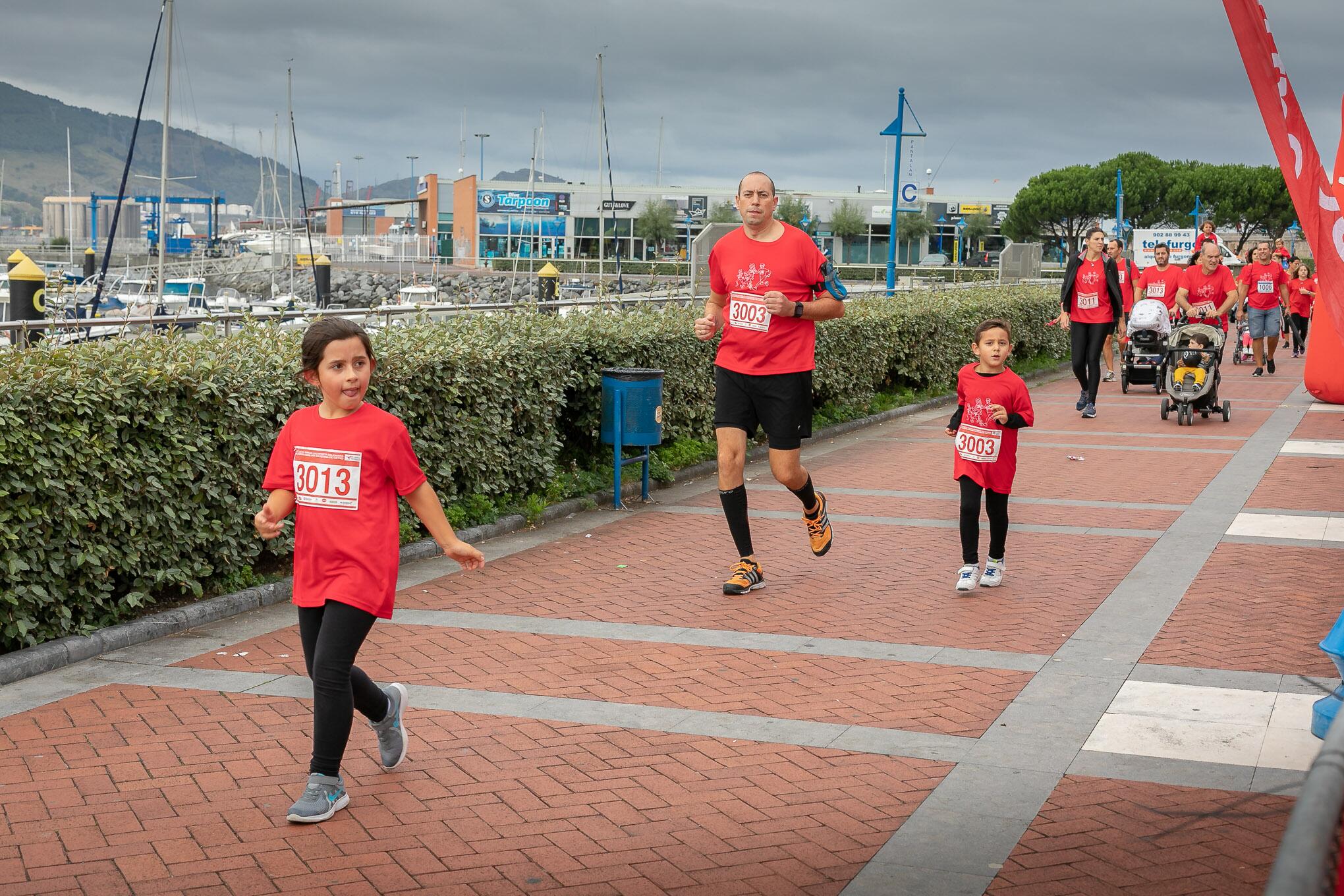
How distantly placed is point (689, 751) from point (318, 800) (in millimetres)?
1359

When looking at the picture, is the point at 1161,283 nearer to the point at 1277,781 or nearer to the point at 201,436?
the point at 201,436

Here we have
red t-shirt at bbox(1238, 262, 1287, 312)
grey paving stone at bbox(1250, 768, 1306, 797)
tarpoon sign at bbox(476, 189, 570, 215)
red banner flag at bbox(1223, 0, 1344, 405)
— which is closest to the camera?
red banner flag at bbox(1223, 0, 1344, 405)

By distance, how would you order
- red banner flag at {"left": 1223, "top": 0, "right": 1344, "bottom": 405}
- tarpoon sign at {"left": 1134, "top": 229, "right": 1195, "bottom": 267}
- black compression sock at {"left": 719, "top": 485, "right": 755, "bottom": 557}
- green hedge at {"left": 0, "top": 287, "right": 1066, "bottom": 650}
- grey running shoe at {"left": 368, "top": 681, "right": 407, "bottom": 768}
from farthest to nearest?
tarpoon sign at {"left": 1134, "top": 229, "right": 1195, "bottom": 267}, black compression sock at {"left": 719, "top": 485, "right": 755, "bottom": 557}, green hedge at {"left": 0, "top": 287, "right": 1066, "bottom": 650}, grey running shoe at {"left": 368, "top": 681, "right": 407, "bottom": 768}, red banner flag at {"left": 1223, "top": 0, "right": 1344, "bottom": 405}

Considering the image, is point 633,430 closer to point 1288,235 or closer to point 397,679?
point 397,679

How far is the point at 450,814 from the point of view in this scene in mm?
4531

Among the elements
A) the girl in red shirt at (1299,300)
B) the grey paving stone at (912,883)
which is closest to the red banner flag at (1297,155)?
the grey paving stone at (912,883)

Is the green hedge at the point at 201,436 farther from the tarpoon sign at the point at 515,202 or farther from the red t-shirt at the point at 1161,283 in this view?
the tarpoon sign at the point at 515,202

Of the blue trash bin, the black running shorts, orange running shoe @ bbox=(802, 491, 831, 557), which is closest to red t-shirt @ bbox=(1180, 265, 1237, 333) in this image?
the blue trash bin

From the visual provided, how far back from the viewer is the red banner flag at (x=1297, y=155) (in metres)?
2.85

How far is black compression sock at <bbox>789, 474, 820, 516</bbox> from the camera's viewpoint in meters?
7.93

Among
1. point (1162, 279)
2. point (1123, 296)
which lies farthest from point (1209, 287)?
point (1123, 296)

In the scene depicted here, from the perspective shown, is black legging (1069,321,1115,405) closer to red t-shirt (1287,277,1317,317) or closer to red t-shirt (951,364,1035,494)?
red t-shirt (951,364,1035,494)

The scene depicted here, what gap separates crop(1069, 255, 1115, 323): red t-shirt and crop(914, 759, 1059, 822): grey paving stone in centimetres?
1129

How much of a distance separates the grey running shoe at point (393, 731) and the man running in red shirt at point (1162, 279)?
15160 mm
